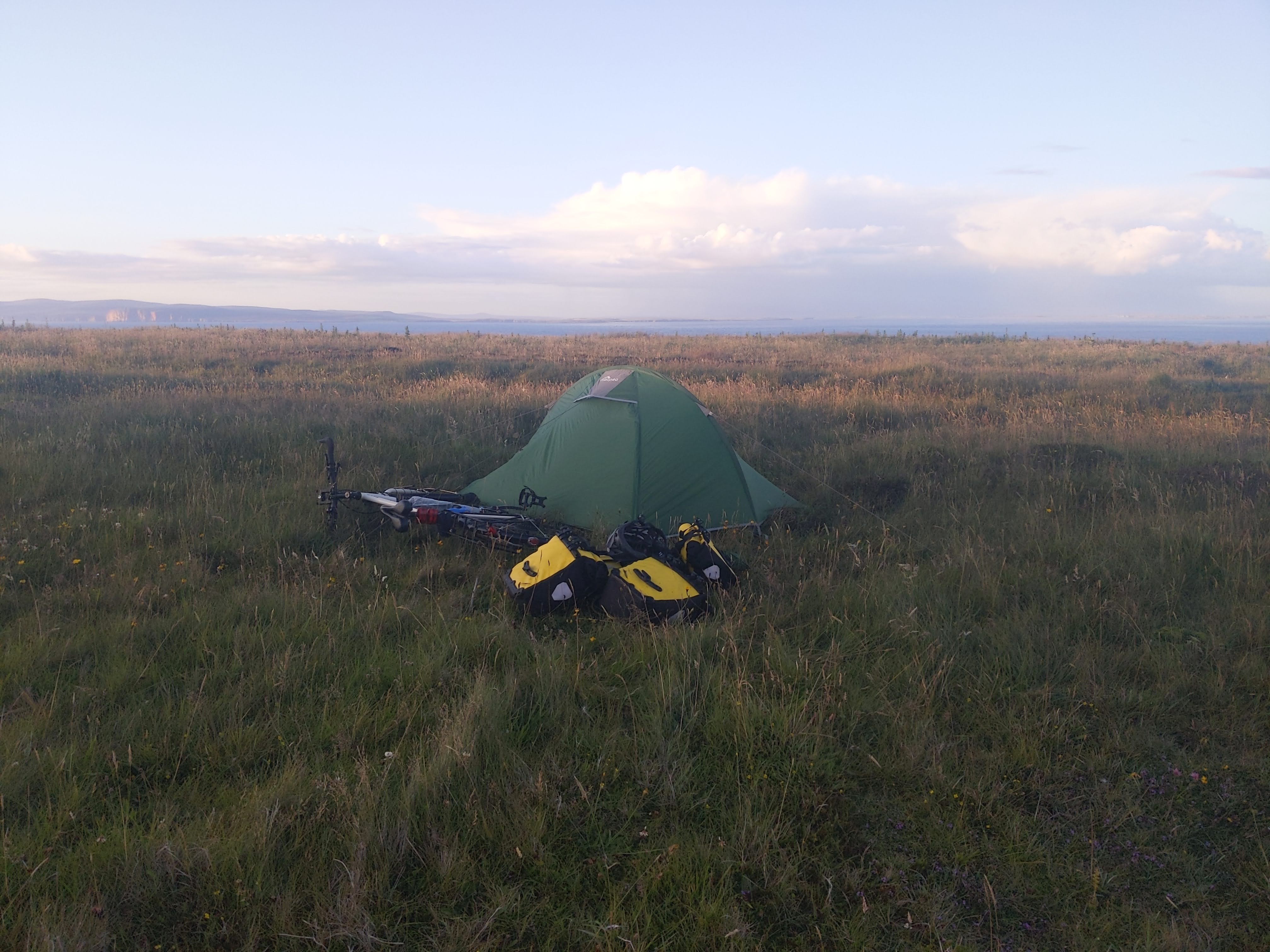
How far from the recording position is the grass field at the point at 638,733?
244cm

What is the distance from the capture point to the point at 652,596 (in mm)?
4438

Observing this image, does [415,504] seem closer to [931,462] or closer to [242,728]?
[242,728]

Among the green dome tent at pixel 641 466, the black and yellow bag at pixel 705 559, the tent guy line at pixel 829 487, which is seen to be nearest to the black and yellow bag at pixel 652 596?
the black and yellow bag at pixel 705 559

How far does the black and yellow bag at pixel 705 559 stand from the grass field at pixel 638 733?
7.4 inches

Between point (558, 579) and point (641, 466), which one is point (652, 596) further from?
point (641, 466)

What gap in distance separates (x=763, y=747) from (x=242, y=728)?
7.73ft

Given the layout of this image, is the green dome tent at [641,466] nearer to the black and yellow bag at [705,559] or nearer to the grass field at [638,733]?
the grass field at [638,733]

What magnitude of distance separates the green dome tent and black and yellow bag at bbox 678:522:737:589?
1.09 metres

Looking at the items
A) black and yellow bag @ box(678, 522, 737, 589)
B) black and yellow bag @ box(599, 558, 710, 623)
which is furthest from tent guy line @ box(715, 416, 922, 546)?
black and yellow bag @ box(599, 558, 710, 623)

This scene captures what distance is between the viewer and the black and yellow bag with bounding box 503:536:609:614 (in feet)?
14.9

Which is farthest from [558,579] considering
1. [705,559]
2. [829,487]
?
[829,487]

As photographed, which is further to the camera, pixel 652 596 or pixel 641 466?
pixel 641 466

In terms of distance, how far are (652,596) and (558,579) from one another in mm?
610

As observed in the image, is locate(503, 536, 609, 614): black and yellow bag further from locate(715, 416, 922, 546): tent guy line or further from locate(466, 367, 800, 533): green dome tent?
locate(715, 416, 922, 546): tent guy line
